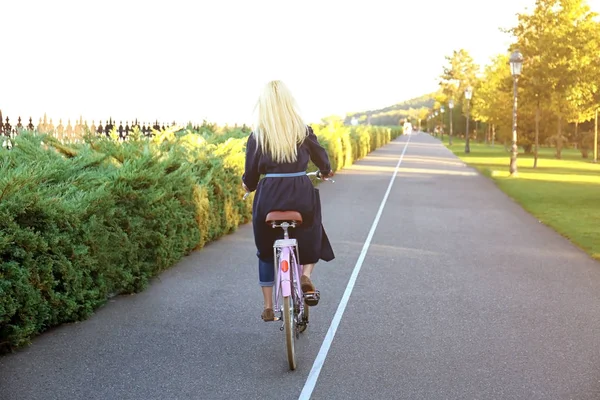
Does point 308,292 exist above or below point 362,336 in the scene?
above

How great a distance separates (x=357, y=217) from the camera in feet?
49.1

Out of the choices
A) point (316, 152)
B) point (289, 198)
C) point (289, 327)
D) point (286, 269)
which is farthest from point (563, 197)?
point (289, 327)

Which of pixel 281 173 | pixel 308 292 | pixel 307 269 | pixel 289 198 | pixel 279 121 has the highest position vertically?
pixel 279 121

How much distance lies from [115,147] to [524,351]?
607 centimetres

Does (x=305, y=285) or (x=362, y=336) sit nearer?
(x=305, y=285)

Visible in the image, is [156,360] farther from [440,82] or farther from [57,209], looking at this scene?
[440,82]

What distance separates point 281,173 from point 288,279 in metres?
0.81

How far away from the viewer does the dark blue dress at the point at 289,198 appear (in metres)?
5.48

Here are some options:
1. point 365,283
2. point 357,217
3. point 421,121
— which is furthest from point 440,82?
point 421,121

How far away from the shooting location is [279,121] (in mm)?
5457

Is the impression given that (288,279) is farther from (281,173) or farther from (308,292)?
(281,173)

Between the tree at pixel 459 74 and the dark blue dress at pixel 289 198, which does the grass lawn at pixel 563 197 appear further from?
the tree at pixel 459 74

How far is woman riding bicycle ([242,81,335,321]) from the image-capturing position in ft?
17.9

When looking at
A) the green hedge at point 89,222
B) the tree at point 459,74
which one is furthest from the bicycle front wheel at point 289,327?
the tree at point 459,74
